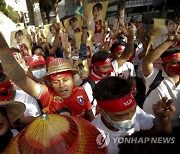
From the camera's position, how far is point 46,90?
281cm

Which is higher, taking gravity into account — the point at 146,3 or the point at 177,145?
the point at 177,145

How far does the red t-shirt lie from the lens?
281 centimetres

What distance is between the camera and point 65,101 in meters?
2.88

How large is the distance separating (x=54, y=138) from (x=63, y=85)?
1387 millimetres

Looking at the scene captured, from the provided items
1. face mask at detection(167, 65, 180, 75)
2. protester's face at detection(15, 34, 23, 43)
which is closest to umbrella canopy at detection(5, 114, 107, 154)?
face mask at detection(167, 65, 180, 75)

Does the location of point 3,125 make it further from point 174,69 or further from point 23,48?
point 23,48

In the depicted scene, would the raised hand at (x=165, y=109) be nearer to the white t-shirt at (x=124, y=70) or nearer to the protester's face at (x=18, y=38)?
the white t-shirt at (x=124, y=70)

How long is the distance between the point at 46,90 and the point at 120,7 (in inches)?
455

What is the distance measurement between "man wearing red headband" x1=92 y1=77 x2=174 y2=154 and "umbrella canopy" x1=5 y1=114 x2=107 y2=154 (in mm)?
582

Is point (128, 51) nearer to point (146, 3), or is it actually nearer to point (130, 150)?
point (130, 150)

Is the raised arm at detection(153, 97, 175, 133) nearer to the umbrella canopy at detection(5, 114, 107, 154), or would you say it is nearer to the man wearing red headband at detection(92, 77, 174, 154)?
→ the man wearing red headband at detection(92, 77, 174, 154)

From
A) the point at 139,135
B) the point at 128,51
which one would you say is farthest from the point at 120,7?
the point at 139,135

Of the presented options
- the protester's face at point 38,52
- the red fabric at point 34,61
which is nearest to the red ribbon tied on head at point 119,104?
the red fabric at point 34,61

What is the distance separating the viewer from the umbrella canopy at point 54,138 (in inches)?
55.4
